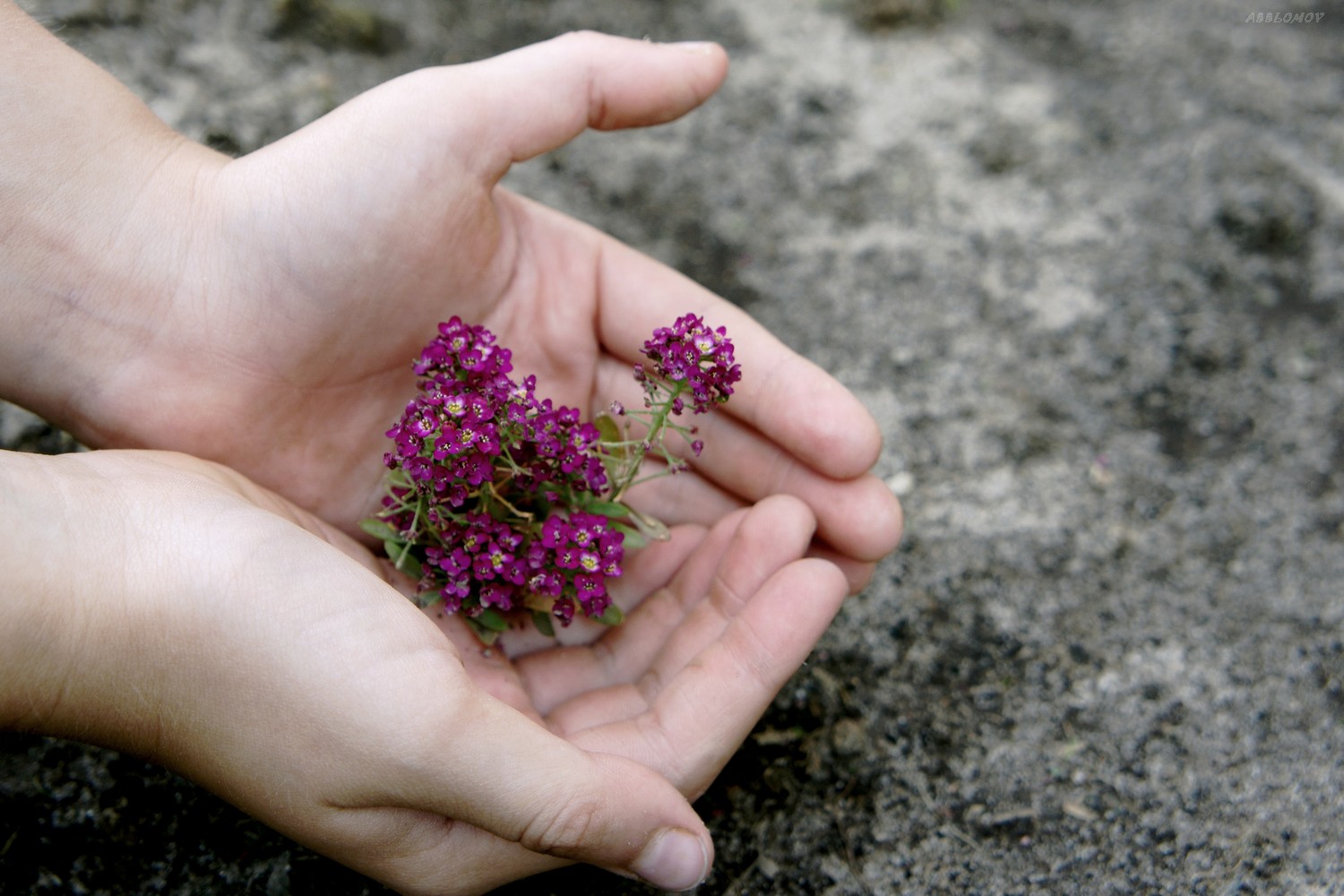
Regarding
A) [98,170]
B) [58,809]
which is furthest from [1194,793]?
[98,170]

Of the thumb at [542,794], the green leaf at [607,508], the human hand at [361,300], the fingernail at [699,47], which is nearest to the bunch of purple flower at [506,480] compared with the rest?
the green leaf at [607,508]

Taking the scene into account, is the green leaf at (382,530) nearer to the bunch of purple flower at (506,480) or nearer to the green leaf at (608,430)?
the bunch of purple flower at (506,480)

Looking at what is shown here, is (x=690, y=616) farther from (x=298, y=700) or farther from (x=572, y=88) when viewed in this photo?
(x=572, y=88)

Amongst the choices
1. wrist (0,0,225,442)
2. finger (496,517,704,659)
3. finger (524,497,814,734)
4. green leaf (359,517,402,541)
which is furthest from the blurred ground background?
green leaf (359,517,402,541)

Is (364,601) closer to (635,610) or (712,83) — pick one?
(635,610)

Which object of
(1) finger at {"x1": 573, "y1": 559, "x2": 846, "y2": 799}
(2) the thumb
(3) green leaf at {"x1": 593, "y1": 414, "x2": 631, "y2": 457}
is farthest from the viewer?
(3) green leaf at {"x1": 593, "y1": 414, "x2": 631, "y2": 457}

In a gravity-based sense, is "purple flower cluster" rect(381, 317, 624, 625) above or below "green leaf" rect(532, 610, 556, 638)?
above

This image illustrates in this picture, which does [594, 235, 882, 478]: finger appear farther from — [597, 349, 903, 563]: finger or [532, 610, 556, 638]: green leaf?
[532, 610, 556, 638]: green leaf
